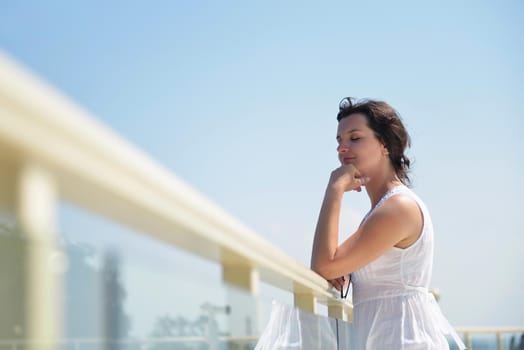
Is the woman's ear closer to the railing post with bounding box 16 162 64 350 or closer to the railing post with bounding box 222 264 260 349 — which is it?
the railing post with bounding box 222 264 260 349

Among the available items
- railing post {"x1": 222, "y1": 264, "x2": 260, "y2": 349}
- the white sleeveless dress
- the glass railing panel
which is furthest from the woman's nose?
the glass railing panel

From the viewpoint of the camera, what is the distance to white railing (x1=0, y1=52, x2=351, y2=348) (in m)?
0.49

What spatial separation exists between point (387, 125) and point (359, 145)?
0.10 m

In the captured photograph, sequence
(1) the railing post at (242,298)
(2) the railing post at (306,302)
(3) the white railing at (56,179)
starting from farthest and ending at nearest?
1. (2) the railing post at (306,302)
2. (1) the railing post at (242,298)
3. (3) the white railing at (56,179)

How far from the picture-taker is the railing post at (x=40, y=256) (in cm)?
53

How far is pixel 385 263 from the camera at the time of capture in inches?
86.4

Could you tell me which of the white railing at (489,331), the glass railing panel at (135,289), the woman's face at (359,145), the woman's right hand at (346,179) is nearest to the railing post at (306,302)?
the woman's right hand at (346,179)

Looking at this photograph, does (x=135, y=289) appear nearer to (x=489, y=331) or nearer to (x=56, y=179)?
(x=56, y=179)

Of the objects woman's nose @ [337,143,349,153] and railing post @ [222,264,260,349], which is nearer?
railing post @ [222,264,260,349]

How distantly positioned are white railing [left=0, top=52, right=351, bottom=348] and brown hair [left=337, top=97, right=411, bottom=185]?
1.65 metres

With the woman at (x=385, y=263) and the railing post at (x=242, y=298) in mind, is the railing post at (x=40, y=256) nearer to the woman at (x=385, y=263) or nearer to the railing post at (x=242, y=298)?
the railing post at (x=242, y=298)

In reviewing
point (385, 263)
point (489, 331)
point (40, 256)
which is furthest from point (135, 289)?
point (489, 331)

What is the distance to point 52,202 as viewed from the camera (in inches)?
22.0

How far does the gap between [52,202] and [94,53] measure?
3918cm
